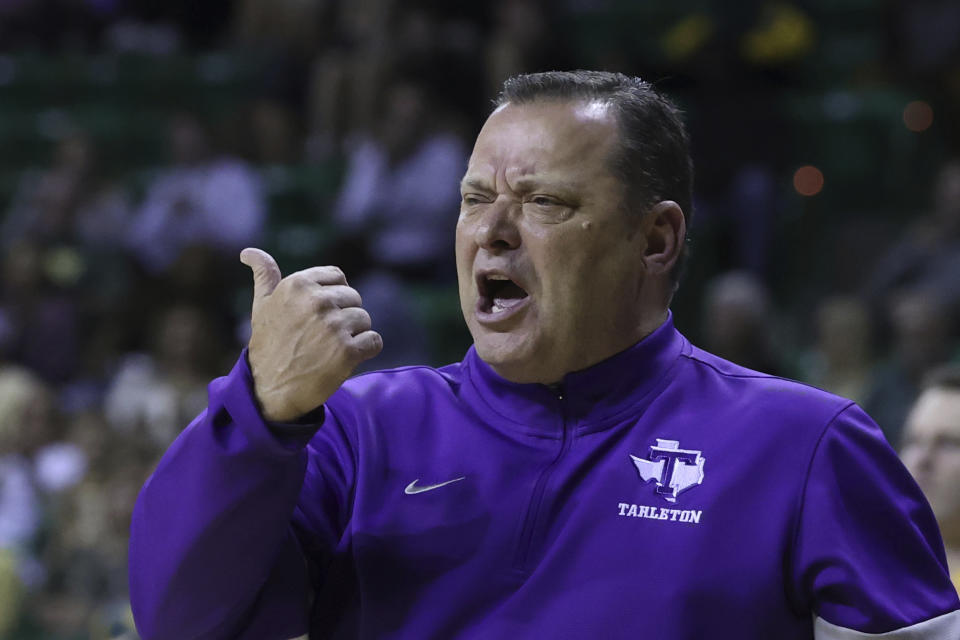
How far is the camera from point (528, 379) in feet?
6.63

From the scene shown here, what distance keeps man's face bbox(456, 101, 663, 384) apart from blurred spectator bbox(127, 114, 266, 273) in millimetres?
5898

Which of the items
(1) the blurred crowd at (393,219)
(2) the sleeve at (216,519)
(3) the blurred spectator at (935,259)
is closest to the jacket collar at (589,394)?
(2) the sleeve at (216,519)

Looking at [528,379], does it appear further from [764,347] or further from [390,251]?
[390,251]

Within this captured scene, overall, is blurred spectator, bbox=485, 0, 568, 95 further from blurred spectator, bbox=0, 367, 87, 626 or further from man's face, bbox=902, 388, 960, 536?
man's face, bbox=902, 388, 960, 536

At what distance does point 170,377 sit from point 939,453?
4.30 m

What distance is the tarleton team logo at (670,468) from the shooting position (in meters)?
1.90

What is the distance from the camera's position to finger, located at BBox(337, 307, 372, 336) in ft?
5.92

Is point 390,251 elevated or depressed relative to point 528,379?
depressed

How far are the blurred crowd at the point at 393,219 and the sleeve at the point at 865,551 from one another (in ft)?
11.0

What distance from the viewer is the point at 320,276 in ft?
6.10

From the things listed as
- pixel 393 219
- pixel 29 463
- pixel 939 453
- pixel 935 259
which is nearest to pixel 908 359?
pixel 935 259

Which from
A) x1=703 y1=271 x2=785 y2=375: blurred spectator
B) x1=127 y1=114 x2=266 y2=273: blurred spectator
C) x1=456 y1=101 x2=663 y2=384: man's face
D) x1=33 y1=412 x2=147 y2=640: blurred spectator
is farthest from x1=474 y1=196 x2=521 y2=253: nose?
x1=127 y1=114 x2=266 y2=273: blurred spectator

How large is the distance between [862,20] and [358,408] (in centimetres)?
728

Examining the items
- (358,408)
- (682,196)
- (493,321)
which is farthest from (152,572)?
(682,196)
